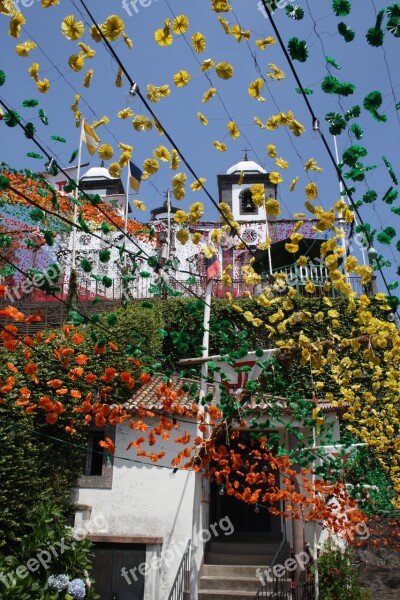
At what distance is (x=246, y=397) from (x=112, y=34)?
206 inches

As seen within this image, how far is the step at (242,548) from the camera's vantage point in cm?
1288

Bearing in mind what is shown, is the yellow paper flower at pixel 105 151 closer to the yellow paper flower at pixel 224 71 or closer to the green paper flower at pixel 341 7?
the yellow paper flower at pixel 224 71

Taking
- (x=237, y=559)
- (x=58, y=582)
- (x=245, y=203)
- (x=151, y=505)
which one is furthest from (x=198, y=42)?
(x=245, y=203)

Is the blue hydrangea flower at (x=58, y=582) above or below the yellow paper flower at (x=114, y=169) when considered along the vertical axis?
below

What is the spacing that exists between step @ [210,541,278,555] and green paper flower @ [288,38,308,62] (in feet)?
38.0

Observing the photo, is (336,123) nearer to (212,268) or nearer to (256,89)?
(256,89)

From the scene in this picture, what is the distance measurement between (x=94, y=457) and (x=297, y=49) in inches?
431

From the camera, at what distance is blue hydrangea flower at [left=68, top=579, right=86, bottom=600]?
9.26m

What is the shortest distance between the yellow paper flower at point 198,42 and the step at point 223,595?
10.6 m

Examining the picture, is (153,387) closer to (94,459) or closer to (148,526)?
(94,459)

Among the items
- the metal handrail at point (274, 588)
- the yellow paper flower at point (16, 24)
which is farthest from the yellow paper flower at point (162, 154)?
the metal handrail at point (274, 588)

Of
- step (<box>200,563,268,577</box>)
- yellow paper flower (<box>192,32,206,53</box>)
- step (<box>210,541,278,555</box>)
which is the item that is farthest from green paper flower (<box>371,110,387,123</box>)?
step (<box>210,541,278,555</box>)

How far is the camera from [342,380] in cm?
704

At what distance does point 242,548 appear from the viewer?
13.1m
